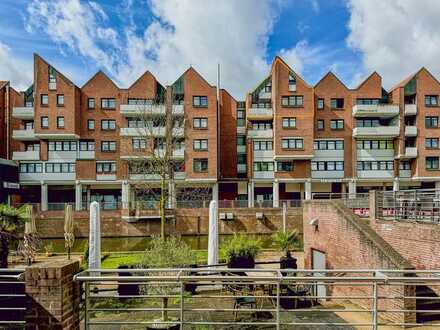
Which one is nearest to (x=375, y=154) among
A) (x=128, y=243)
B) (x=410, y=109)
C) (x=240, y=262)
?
(x=410, y=109)

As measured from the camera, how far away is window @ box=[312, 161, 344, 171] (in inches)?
1554

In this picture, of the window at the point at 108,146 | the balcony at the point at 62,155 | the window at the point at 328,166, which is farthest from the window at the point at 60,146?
the window at the point at 328,166

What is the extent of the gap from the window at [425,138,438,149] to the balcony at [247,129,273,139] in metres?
17.6

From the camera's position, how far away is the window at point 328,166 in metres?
39.5

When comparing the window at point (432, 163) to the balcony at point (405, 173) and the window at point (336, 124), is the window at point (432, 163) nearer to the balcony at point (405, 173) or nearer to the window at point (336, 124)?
the balcony at point (405, 173)

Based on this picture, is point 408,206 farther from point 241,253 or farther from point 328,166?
point 328,166

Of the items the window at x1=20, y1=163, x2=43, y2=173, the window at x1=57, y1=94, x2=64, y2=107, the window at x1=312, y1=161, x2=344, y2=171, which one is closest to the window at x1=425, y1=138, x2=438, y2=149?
the window at x1=312, y1=161, x2=344, y2=171

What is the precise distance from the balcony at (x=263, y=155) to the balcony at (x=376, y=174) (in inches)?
406

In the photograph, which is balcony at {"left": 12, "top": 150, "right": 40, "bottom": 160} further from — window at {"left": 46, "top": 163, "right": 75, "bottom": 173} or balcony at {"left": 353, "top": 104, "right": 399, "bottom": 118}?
balcony at {"left": 353, "top": 104, "right": 399, "bottom": 118}

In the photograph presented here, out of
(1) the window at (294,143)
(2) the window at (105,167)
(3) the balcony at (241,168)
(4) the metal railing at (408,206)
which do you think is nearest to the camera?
(4) the metal railing at (408,206)

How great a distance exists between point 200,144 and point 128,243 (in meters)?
12.9

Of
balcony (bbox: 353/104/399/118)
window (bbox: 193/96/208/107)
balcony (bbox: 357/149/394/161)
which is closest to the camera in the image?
window (bbox: 193/96/208/107)

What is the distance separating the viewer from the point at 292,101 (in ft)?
128

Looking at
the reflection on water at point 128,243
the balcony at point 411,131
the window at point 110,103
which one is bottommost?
the reflection on water at point 128,243
